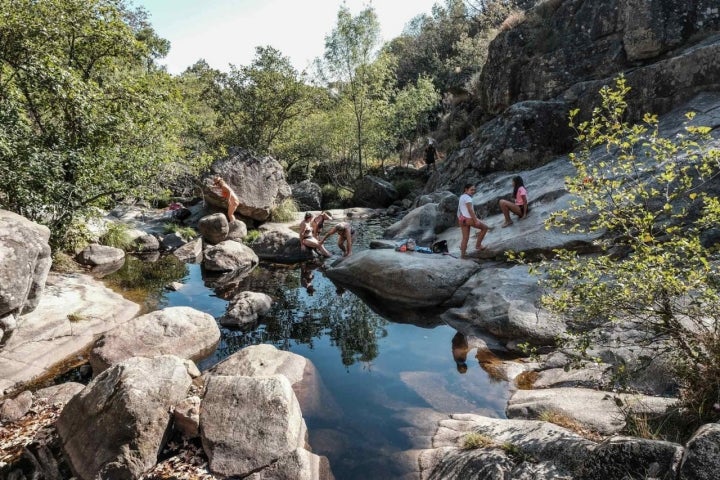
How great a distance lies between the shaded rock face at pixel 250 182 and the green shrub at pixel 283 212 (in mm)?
289

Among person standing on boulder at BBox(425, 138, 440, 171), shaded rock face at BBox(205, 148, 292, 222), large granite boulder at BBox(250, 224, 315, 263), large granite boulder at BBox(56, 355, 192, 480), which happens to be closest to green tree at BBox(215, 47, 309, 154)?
shaded rock face at BBox(205, 148, 292, 222)

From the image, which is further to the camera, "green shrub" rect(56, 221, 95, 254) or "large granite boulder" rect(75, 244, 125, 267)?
"large granite boulder" rect(75, 244, 125, 267)

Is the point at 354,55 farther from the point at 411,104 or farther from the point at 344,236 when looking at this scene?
the point at 344,236

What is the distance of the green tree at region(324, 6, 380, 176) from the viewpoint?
29.8 meters

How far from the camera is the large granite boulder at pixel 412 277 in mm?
11250

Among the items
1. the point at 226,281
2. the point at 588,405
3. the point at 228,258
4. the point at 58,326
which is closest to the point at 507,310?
the point at 588,405

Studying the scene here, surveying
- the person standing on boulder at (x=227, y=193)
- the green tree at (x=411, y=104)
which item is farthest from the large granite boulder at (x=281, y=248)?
the green tree at (x=411, y=104)

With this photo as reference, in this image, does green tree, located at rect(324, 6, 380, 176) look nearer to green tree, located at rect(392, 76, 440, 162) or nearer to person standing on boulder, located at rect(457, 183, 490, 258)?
green tree, located at rect(392, 76, 440, 162)

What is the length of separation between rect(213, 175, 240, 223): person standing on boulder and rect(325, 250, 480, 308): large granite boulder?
891cm

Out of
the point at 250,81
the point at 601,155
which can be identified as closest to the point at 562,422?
the point at 601,155

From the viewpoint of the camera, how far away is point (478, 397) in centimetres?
707

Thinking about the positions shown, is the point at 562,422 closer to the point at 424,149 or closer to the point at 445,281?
the point at 445,281

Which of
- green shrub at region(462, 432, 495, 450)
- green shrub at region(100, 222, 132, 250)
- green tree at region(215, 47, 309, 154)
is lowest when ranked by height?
green shrub at region(462, 432, 495, 450)

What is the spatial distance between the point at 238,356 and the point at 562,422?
5.33 metres
